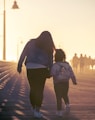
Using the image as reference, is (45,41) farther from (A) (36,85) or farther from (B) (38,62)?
(A) (36,85)

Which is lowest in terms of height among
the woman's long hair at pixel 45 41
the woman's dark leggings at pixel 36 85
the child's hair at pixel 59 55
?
the woman's dark leggings at pixel 36 85

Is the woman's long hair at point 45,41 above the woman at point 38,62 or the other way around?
above

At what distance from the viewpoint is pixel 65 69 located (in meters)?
13.2

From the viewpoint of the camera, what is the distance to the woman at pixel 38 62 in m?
12.4

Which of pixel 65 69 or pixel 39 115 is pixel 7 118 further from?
pixel 65 69

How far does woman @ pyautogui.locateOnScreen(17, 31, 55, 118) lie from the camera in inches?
486

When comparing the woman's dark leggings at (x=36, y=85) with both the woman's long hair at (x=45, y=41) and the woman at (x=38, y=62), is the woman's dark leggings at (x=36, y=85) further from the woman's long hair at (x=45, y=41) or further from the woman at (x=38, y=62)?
the woman's long hair at (x=45, y=41)

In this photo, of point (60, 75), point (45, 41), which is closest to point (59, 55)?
point (60, 75)

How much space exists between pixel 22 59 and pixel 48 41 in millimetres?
694

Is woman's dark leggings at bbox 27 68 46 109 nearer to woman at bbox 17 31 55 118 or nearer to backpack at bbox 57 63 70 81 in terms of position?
woman at bbox 17 31 55 118

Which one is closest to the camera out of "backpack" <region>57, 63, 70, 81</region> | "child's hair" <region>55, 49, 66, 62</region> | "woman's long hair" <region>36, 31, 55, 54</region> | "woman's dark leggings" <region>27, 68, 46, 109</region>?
"woman's dark leggings" <region>27, 68, 46, 109</region>

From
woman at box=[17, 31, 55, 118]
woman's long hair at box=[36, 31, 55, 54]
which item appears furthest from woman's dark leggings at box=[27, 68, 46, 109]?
woman's long hair at box=[36, 31, 55, 54]

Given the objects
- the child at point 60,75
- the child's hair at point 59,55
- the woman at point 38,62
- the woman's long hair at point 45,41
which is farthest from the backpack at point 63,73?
the woman's long hair at point 45,41

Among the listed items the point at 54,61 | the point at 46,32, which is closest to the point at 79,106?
the point at 54,61
